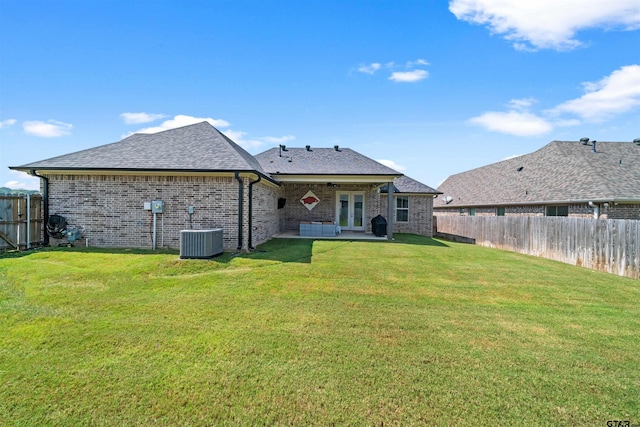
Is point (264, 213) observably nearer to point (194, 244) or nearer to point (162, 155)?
point (162, 155)

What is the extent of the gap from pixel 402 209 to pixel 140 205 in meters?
15.0

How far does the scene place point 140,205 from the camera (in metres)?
11.0

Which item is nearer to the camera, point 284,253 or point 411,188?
point 284,253

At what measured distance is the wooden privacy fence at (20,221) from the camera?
10.2m

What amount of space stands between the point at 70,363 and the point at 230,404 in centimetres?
209

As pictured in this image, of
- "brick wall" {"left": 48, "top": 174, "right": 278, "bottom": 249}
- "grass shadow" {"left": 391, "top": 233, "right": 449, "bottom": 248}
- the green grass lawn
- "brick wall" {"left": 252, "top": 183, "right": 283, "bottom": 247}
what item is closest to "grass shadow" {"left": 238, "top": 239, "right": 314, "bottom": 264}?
"brick wall" {"left": 252, "top": 183, "right": 283, "bottom": 247}

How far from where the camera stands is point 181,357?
3.66 m

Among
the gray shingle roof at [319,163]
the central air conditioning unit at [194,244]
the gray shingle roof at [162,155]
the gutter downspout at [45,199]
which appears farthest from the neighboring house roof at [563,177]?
the gutter downspout at [45,199]

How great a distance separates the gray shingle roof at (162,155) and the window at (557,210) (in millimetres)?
14331

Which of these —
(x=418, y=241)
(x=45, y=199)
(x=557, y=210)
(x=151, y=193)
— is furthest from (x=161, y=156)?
(x=557, y=210)

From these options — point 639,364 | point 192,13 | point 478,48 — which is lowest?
point 639,364

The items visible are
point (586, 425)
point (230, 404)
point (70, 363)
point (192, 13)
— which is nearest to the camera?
point (586, 425)

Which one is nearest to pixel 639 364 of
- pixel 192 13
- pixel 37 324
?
pixel 37 324

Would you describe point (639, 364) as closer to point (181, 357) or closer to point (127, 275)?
point (181, 357)
